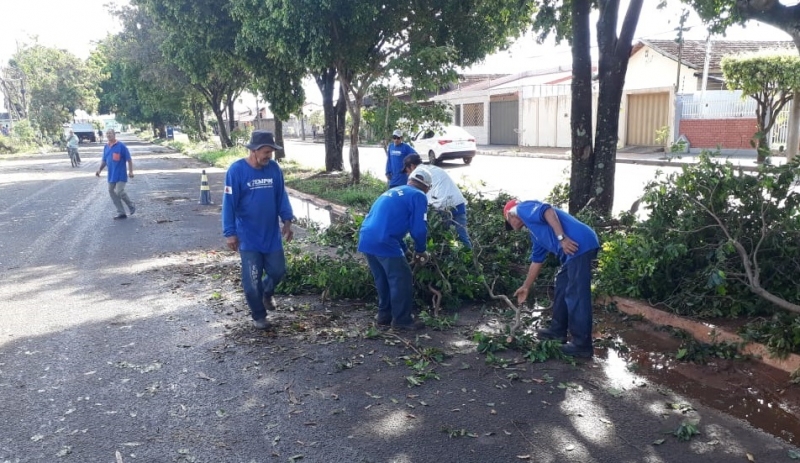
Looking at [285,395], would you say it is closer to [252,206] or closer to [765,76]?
[252,206]

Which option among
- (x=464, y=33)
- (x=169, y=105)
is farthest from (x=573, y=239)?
(x=169, y=105)

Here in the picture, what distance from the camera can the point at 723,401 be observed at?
14.0 feet

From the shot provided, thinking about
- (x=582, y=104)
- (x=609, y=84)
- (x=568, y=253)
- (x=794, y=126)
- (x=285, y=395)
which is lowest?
(x=285, y=395)

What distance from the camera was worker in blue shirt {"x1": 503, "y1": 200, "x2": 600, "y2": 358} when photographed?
4711mm

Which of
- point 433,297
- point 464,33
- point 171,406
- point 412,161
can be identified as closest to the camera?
point 171,406

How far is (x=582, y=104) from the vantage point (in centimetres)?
852

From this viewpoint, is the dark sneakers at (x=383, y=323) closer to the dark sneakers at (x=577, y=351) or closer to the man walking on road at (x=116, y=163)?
the dark sneakers at (x=577, y=351)

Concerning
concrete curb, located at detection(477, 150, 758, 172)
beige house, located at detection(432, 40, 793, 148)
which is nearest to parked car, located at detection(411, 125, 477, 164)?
concrete curb, located at detection(477, 150, 758, 172)

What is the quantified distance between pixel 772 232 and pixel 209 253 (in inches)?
288

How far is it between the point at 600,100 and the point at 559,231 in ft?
14.7

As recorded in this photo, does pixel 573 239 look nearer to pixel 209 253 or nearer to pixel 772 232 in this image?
pixel 772 232

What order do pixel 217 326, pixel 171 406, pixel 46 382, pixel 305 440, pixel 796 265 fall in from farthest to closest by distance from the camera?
pixel 217 326, pixel 796 265, pixel 46 382, pixel 171 406, pixel 305 440

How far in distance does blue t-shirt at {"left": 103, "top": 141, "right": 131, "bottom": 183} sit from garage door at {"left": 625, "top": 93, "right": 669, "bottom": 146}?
20579 mm

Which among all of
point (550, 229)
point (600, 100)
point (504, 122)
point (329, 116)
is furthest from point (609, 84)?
point (504, 122)
